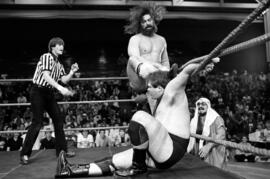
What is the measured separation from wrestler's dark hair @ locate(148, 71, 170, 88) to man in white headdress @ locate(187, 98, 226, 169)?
102 centimetres

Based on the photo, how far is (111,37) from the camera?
26.4 feet

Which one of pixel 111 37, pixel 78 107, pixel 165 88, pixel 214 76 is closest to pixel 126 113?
pixel 78 107

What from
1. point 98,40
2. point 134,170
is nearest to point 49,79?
point 134,170

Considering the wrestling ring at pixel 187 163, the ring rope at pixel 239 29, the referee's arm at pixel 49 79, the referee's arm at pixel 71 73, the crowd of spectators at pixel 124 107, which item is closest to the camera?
the ring rope at pixel 239 29

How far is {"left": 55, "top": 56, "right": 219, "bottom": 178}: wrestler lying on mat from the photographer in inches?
55.9

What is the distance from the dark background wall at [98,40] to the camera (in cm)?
752

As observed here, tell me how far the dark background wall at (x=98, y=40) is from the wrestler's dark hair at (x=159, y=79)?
6504 millimetres

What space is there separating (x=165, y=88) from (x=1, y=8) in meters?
6.38

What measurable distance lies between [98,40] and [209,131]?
6.20 metres

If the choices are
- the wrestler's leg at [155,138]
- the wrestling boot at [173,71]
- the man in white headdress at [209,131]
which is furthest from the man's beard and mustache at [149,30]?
the man in white headdress at [209,131]

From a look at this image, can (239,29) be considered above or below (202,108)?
above

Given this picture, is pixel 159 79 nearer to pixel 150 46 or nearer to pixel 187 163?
pixel 150 46

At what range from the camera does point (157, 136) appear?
4.69ft

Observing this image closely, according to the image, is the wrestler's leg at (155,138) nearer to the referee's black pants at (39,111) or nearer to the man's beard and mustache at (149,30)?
the man's beard and mustache at (149,30)
